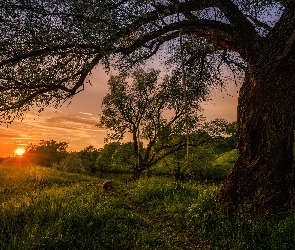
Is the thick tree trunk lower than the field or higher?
higher

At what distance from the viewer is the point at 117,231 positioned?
7.45 m

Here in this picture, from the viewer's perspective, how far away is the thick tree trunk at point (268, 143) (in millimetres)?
7863

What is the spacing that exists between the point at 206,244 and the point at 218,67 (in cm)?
959

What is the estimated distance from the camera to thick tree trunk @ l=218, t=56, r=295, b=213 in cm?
786

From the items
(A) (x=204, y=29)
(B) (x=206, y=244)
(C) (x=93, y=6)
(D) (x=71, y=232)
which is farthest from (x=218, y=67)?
(D) (x=71, y=232)

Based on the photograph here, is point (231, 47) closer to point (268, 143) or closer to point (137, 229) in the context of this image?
point (268, 143)

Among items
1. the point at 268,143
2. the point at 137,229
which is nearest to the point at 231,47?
the point at 268,143

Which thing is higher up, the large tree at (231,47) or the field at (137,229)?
the large tree at (231,47)

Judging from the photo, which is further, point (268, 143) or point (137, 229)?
point (268, 143)

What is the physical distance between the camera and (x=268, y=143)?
7.97 m

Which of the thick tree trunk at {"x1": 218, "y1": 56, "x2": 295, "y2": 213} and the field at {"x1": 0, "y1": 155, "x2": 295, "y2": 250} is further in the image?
the thick tree trunk at {"x1": 218, "y1": 56, "x2": 295, "y2": 213}

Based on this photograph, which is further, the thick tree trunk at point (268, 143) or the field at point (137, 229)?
the thick tree trunk at point (268, 143)

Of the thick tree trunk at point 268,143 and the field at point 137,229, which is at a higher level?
the thick tree trunk at point 268,143

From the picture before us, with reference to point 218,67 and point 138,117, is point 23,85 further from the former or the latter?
point 138,117
